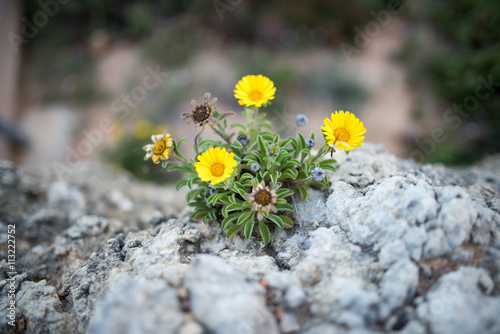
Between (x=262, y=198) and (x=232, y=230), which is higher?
(x=262, y=198)

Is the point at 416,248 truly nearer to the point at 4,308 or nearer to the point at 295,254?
the point at 295,254

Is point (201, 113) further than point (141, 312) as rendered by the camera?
Yes

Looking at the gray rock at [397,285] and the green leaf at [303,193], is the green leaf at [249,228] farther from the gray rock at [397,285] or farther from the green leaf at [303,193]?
the gray rock at [397,285]

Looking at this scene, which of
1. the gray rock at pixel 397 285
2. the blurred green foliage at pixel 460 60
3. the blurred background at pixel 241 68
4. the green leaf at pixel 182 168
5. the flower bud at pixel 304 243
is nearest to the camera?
the gray rock at pixel 397 285

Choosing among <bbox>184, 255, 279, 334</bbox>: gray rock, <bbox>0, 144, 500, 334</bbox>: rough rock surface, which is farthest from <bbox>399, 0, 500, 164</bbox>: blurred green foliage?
<bbox>184, 255, 279, 334</bbox>: gray rock

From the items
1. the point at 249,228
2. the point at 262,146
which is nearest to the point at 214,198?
the point at 249,228

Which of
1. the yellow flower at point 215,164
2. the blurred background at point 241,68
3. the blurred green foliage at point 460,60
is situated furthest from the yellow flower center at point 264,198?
the blurred green foliage at point 460,60

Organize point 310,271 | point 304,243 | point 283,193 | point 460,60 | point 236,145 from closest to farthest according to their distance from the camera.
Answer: point 310,271 → point 304,243 → point 283,193 → point 236,145 → point 460,60

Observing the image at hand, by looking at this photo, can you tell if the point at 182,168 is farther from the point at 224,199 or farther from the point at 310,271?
the point at 310,271
